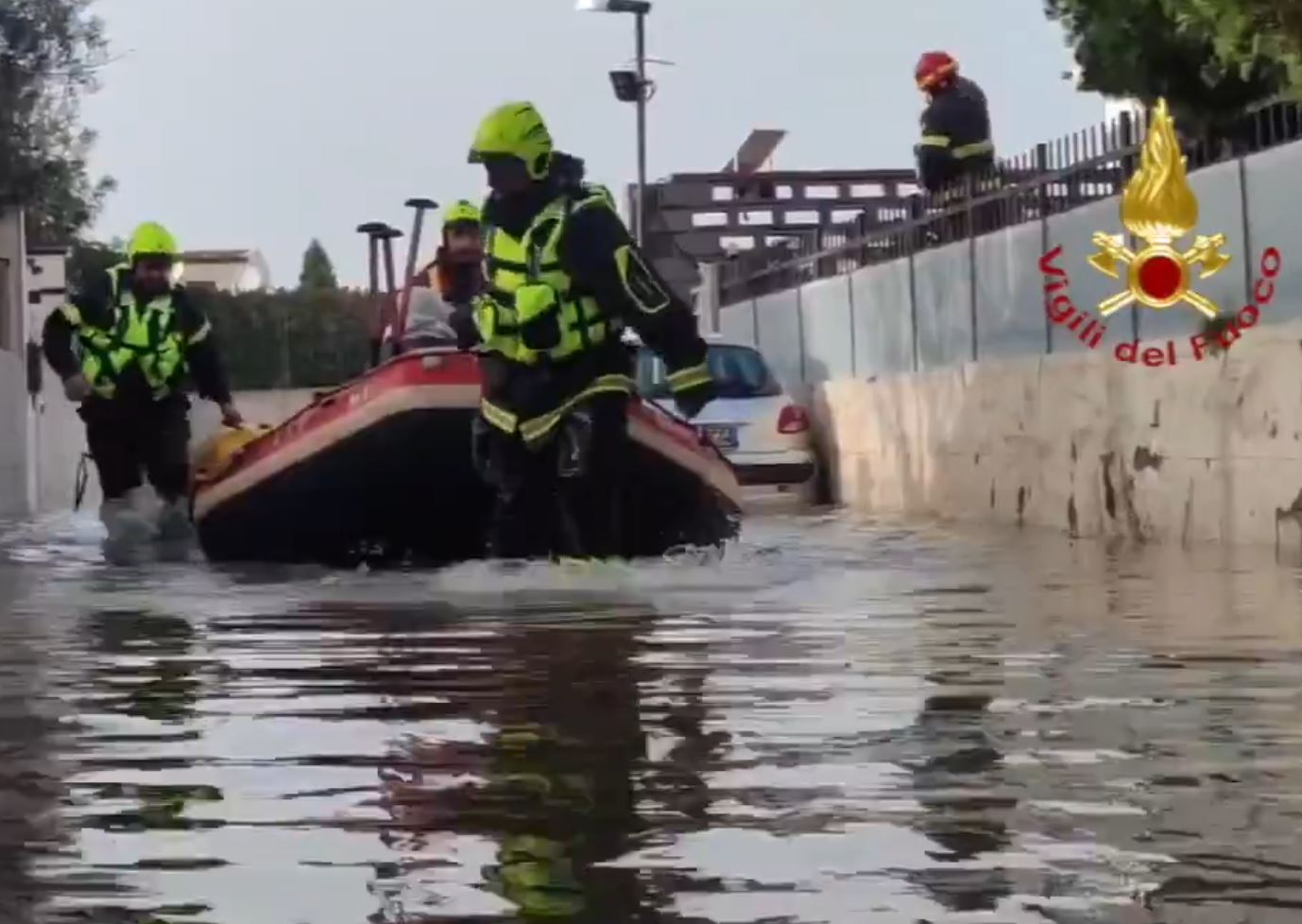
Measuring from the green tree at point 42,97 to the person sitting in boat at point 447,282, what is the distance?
56.6ft

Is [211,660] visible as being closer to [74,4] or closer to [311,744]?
[311,744]

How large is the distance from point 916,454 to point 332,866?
17.0m

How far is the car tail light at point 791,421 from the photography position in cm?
2306

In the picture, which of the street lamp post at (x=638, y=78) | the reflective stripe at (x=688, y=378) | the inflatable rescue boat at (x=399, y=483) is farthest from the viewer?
the street lamp post at (x=638, y=78)

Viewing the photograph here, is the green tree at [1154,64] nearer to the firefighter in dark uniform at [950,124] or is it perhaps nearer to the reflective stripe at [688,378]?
the firefighter in dark uniform at [950,124]

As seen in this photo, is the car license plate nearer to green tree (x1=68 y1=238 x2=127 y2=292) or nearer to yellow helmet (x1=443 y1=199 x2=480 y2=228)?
yellow helmet (x1=443 y1=199 x2=480 y2=228)

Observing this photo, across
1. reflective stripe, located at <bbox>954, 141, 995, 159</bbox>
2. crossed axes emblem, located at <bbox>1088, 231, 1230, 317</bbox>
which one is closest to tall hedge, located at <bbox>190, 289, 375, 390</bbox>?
reflective stripe, located at <bbox>954, 141, 995, 159</bbox>

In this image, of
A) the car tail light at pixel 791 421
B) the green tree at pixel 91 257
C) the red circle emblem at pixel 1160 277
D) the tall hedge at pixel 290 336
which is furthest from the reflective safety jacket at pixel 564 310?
the tall hedge at pixel 290 336

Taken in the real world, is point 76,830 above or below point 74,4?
below

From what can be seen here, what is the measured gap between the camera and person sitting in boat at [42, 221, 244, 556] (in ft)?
52.6

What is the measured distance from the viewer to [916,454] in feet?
70.1

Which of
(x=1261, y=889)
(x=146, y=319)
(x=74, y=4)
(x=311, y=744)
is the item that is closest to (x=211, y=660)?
(x=311, y=744)

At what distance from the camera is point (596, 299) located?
12.0 m

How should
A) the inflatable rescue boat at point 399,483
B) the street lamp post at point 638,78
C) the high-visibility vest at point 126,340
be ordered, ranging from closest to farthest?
1. the inflatable rescue boat at point 399,483
2. the high-visibility vest at point 126,340
3. the street lamp post at point 638,78
